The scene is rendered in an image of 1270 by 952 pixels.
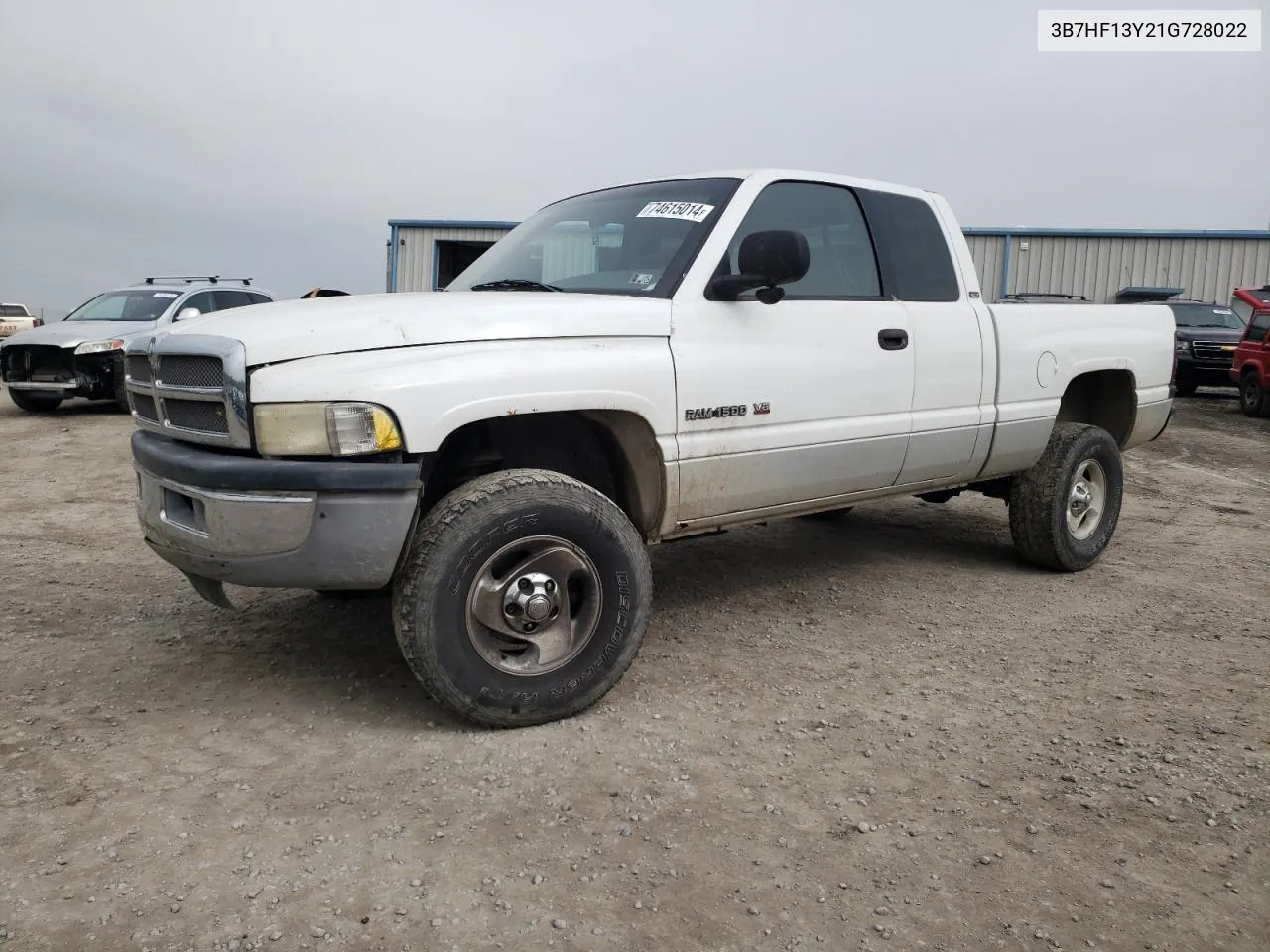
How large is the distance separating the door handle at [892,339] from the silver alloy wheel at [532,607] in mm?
1736

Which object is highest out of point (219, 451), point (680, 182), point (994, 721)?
point (680, 182)

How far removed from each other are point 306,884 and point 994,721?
7.44 ft

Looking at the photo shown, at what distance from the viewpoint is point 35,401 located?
1246 centimetres

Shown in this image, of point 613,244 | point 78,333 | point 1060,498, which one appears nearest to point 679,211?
point 613,244

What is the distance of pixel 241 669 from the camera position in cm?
382

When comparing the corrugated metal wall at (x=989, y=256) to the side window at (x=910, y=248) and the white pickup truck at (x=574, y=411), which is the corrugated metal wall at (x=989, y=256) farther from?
the side window at (x=910, y=248)

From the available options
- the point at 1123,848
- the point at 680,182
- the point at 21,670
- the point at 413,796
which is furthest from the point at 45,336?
the point at 1123,848

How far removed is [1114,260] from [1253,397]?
8981mm

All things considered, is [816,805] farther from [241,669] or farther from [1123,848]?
[241,669]

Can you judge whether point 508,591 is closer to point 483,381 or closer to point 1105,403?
point 483,381

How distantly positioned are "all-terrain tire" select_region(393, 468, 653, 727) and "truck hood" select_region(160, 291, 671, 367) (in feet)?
1.62

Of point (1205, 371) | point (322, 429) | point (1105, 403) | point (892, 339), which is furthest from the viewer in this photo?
point (1205, 371)

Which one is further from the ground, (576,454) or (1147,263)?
(1147,263)

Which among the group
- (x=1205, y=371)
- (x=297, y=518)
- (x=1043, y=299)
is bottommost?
(x=1205, y=371)
